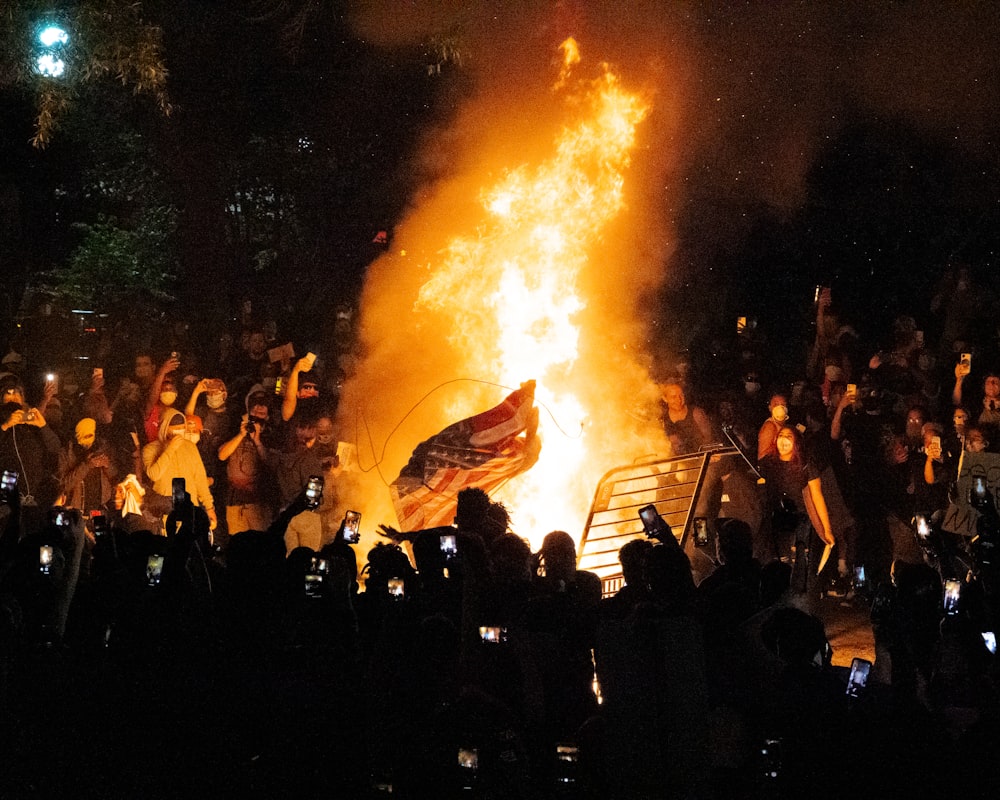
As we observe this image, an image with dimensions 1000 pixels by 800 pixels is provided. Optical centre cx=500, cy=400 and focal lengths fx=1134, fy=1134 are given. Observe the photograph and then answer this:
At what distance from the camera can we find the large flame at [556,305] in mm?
11148

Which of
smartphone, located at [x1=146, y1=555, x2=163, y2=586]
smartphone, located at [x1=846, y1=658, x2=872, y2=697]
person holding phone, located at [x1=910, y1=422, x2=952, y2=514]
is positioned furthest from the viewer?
person holding phone, located at [x1=910, y1=422, x2=952, y2=514]

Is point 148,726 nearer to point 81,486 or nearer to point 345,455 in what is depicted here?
point 81,486

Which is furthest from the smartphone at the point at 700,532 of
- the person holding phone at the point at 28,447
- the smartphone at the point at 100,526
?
the person holding phone at the point at 28,447

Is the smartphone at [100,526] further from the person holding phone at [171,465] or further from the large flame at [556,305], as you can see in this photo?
the large flame at [556,305]

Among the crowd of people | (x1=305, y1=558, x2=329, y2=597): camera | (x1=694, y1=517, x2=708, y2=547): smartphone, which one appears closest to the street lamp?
the crowd of people

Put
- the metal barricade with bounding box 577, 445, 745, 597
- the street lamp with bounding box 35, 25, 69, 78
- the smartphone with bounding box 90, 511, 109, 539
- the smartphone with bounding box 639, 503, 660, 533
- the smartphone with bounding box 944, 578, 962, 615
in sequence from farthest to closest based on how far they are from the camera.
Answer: the street lamp with bounding box 35, 25, 69, 78 → the metal barricade with bounding box 577, 445, 745, 597 → the smartphone with bounding box 639, 503, 660, 533 → the smartphone with bounding box 90, 511, 109, 539 → the smartphone with bounding box 944, 578, 962, 615

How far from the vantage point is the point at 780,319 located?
44.2ft

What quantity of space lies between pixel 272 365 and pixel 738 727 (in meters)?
7.89

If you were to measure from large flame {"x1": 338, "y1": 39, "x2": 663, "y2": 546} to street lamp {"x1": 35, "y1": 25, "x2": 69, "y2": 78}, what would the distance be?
14.2ft

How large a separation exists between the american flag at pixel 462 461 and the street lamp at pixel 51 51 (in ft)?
18.1

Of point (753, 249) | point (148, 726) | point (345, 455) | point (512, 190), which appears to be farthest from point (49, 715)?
point (753, 249)

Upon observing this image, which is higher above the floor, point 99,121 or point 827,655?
point 99,121

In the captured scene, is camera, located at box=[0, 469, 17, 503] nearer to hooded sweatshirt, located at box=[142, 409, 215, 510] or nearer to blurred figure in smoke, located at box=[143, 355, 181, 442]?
hooded sweatshirt, located at box=[142, 409, 215, 510]

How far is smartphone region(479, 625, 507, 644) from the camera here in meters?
4.04
